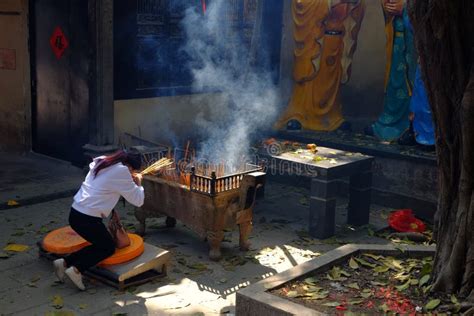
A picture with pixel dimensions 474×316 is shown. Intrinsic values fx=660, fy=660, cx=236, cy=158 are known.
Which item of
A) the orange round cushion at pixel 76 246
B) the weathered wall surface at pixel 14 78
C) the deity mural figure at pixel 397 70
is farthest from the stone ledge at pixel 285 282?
the weathered wall surface at pixel 14 78

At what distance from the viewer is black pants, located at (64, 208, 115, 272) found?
7.05m

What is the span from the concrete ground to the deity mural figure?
78.5 inches

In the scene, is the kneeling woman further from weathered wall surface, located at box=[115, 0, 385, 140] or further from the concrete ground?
weathered wall surface, located at box=[115, 0, 385, 140]

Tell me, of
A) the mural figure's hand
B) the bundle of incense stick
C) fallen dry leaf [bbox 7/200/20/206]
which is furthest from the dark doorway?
the mural figure's hand

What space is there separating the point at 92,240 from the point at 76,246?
0.46 metres

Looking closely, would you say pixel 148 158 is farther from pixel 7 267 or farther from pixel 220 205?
pixel 7 267

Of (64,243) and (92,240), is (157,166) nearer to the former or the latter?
(64,243)

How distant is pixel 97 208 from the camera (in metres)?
7.04

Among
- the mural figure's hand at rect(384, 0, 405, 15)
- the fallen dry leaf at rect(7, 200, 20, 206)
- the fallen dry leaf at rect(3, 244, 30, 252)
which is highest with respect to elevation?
the mural figure's hand at rect(384, 0, 405, 15)

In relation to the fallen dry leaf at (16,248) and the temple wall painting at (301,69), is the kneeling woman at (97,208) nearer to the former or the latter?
the fallen dry leaf at (16,248)

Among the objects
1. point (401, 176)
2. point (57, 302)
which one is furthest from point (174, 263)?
point (401, 176)

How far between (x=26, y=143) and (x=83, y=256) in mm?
6553

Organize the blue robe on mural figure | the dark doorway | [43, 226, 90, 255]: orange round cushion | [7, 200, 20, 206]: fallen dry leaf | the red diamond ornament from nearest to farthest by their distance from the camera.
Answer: [43, 226, 90, 255]: orange round cushion → [7, 200, 20, 206]: fallen dry leaf → the blue robe on mural figure → the dark doorway → the red diamond ornament

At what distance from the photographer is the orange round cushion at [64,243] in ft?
24.3
